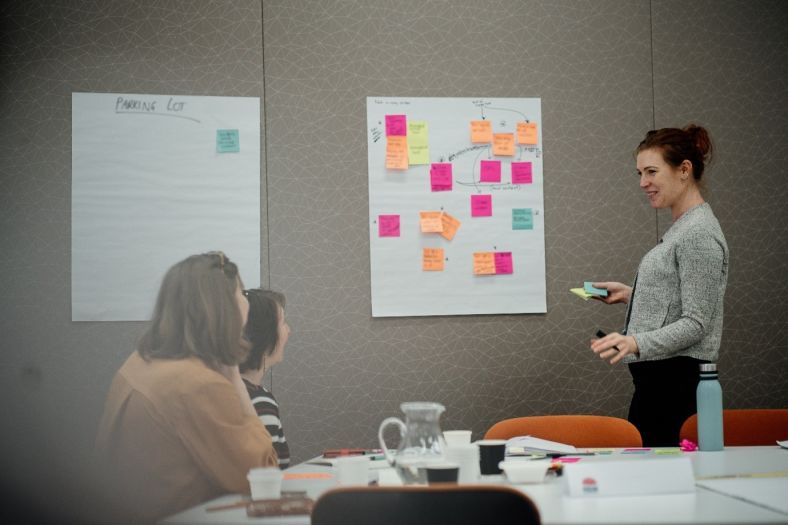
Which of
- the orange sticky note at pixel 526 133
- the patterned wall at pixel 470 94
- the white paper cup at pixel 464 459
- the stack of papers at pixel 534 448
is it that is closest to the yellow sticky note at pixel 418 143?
the patterned wall at pixel 470 94

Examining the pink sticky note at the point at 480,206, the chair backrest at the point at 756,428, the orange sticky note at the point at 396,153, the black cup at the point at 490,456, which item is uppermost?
the orange sticky note at the point at 396,153

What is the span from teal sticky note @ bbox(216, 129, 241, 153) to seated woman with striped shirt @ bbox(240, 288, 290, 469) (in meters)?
0.76

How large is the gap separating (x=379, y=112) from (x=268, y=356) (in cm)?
142

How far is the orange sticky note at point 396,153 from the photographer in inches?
123

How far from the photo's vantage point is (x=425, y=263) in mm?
3146

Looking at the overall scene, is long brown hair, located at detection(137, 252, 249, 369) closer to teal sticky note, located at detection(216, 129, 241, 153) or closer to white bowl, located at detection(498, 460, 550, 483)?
white bowl, located at detection(498, 460, 550, 483)

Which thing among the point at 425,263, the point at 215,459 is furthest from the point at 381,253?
the point at 215,459

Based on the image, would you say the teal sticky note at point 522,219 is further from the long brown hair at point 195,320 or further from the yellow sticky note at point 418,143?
the long brown hair at point 195,320

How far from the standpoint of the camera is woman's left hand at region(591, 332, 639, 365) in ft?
7.72

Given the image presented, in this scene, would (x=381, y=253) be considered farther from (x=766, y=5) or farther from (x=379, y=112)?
(x=766, y=5)

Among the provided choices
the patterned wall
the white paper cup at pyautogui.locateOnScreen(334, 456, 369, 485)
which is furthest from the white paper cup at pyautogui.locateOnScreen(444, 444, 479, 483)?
the patterned wall

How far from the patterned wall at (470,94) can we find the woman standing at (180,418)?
1.43m

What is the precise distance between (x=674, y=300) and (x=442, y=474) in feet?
4.46

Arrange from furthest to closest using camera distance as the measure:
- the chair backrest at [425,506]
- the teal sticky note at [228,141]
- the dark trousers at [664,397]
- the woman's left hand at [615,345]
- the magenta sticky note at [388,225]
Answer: the magenta sticky note at [388,225], the teal sticky note at [228,141], the dark trousers at [664,397], the woman's left hand at [615,345], the chair backrest at [425,506]
